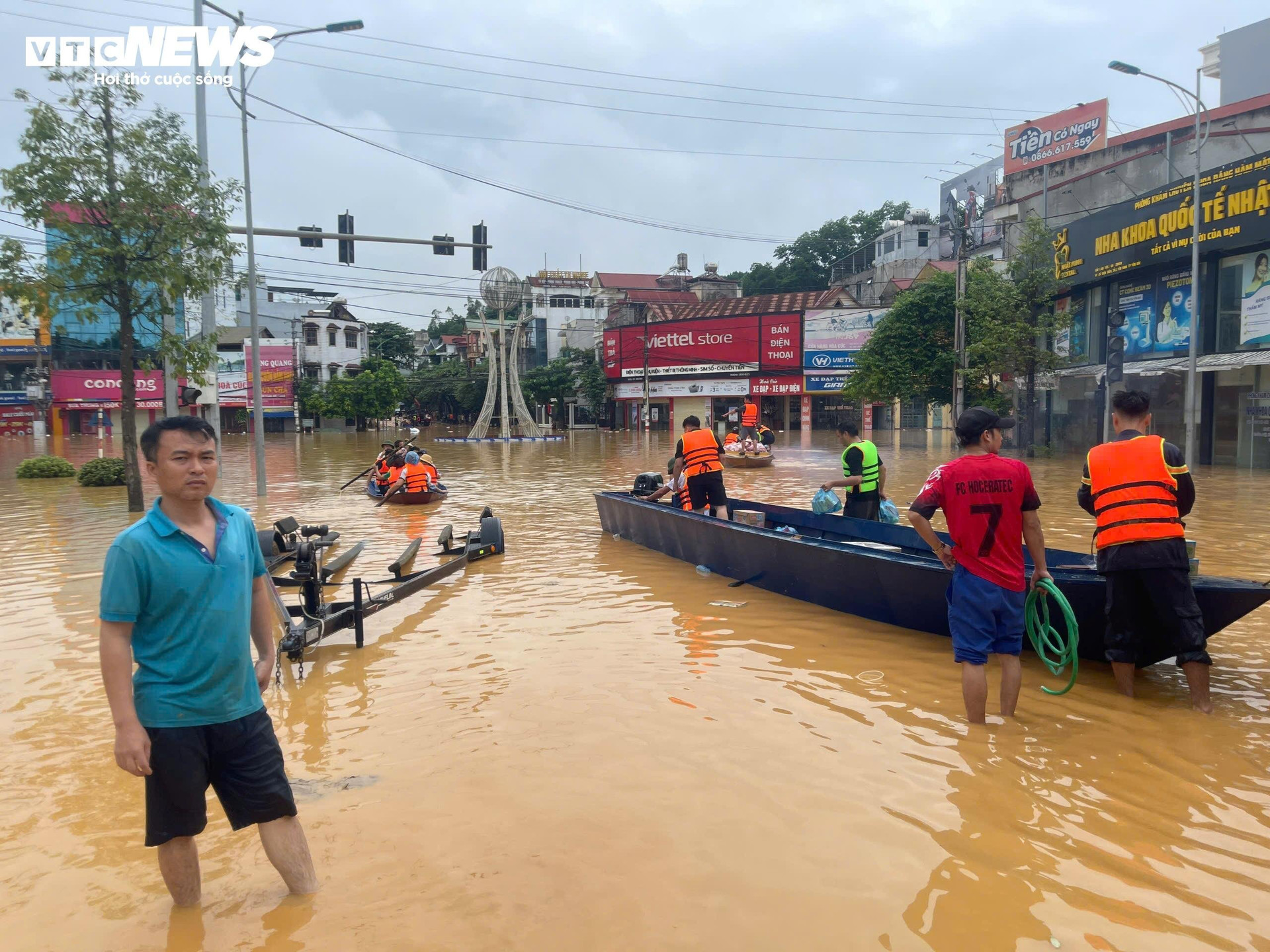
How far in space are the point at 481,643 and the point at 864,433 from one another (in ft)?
131

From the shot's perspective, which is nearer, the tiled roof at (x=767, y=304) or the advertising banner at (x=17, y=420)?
the tiled roof at (x=767, y=304)

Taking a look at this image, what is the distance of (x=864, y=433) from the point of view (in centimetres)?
4491

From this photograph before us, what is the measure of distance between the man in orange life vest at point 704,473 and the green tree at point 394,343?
6921cm

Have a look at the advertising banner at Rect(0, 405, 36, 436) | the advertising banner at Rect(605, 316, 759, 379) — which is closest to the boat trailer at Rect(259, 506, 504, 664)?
the advertising banner at Rect(605, 316, 759, 379)

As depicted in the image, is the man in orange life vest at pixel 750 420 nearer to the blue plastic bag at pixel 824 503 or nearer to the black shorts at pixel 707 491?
the black shorts at pixel 707 491

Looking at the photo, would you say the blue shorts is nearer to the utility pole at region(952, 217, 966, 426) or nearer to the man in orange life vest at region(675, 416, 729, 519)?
the man in orange life vest at region(675, 416, 729, 519)

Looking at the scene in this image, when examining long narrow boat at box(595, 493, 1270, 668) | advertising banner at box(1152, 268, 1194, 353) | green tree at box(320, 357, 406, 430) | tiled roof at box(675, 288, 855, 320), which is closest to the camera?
long narrow boat at box(595, 493, 1270, 668)

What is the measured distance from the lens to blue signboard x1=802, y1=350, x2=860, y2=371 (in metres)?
49.8

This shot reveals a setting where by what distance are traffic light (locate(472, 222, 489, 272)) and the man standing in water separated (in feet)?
55.8

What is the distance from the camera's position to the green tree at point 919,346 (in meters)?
34.9

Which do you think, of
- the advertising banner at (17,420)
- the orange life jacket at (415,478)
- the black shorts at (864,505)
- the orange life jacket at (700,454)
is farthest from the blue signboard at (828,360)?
the advertising banner at (17,420)

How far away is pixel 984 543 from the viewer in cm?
491

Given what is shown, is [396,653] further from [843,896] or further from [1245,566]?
[1245,566]

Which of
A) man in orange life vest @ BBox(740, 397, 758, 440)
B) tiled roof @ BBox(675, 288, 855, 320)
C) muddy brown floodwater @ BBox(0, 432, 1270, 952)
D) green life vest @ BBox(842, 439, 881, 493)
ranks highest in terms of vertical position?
tiled roof @ BBox(675, 288, 855, 320)
